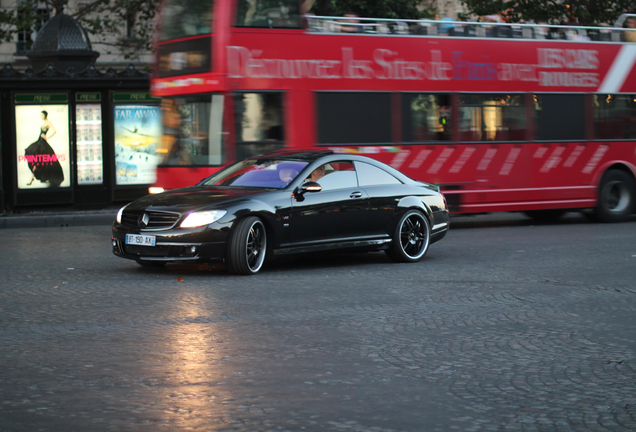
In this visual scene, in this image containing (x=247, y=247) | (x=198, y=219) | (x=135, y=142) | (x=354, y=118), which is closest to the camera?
(x=198, y=219)

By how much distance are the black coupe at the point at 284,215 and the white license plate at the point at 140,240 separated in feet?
0.04

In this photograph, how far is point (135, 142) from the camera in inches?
873

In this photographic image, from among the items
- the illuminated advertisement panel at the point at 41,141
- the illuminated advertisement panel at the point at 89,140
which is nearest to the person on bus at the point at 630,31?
the illuminated advertisement panel at the point at 89,140

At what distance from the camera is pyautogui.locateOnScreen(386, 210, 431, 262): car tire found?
35.8 feet

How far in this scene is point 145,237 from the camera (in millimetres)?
9430

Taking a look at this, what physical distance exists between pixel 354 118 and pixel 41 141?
379 inches

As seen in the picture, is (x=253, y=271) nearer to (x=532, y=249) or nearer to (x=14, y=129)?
(x=532, y=249)

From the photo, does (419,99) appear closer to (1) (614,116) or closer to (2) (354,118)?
(2) (354,118)

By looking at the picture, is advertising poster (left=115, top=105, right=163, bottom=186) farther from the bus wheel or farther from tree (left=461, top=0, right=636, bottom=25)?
tree (left=461, top=0, right=636, bottom=25)

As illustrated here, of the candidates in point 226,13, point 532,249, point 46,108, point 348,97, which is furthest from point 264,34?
point 46,108

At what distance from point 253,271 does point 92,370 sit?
4396 mm

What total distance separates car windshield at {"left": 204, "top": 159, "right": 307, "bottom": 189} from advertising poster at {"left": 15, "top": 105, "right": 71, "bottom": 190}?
11691 millimetres

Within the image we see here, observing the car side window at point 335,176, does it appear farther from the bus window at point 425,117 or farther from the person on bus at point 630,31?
the person on bus at point 630,31

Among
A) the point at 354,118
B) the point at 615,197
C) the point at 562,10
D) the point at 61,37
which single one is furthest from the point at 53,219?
the point at 562,10
